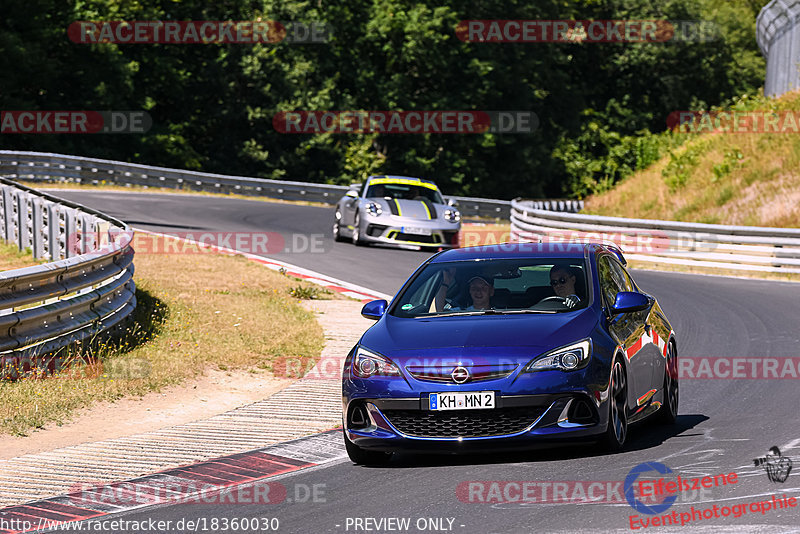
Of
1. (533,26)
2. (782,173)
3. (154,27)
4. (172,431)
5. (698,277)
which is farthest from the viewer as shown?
(533,26)

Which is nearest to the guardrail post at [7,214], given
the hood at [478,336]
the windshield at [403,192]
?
the windshield at [403,192]

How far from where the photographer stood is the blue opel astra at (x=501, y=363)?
7512 mm

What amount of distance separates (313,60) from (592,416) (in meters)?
54.8

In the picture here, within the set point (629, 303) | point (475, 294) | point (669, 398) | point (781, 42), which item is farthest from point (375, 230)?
point (781, 42)

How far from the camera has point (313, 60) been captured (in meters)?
60.9

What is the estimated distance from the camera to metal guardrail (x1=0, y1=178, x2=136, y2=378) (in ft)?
34.4

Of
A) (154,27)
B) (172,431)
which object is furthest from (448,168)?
(172,431)

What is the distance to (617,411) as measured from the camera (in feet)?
26.0

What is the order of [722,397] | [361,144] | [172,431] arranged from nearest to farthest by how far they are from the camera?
[172,431]
[722,397]
[361,144]

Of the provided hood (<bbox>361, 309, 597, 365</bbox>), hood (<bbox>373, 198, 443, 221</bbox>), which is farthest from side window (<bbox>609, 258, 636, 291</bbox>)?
hood (<bbox>373, 198, 443, 221</bbox>)

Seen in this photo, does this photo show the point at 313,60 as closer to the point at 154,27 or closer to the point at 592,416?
the point at 154,27

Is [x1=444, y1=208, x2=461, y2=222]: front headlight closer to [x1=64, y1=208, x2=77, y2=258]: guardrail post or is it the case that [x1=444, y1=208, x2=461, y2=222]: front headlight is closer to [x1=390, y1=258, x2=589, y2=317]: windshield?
[x1=64, y1=208, x2=77, y2=258]: guardrail post

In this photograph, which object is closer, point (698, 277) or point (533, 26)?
point (698, 277)

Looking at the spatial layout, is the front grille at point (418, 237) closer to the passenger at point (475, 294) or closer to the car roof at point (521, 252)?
the car roof at point (521, 252)
